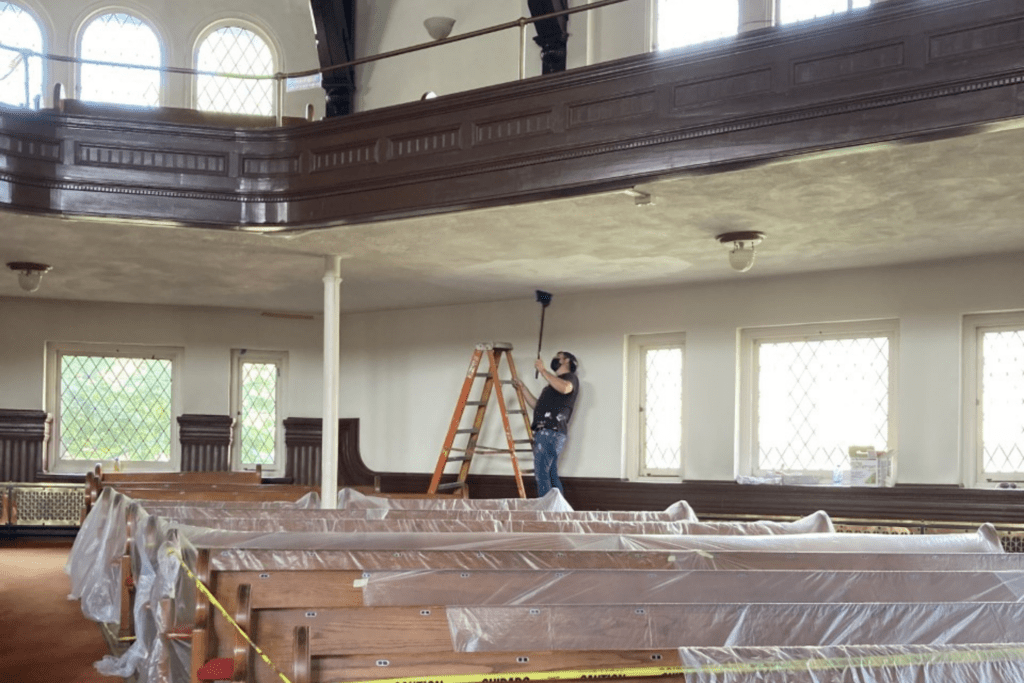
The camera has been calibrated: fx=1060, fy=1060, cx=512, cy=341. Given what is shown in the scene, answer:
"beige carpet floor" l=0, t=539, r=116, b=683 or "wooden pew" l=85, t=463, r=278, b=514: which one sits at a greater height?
"wooden pew" l=85, t=463, r=278, b=514

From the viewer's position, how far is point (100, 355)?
39.6 feet

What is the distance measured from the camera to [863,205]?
265 inches

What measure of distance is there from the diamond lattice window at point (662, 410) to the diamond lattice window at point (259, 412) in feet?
15.5

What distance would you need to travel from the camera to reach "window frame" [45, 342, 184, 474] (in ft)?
38.7

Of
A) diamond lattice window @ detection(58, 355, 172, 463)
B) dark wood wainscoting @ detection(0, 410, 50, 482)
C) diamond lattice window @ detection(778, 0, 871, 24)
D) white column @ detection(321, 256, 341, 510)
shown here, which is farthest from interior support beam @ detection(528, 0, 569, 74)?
dark wood wainscoting @ detection(0, 410, 50, 482)

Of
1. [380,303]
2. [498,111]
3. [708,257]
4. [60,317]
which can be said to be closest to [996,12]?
[498,111]

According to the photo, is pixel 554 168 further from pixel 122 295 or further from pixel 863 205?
pixel 122 295

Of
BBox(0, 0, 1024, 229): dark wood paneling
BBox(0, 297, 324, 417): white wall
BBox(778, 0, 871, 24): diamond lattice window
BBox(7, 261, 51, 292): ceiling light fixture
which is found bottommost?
BBox(0, 297, 324, 417): white wall

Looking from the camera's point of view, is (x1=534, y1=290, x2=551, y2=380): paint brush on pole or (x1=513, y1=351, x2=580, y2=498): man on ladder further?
(x1=534, y1=290, x2=551, y2=380): paint brush on pole

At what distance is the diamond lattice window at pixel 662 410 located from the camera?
33.4 ft

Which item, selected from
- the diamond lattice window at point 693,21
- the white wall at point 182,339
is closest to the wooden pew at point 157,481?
the white wall at point 182,339

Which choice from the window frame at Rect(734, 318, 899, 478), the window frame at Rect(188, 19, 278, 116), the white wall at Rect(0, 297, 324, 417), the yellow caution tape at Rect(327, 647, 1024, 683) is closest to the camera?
the yellow caution tape at Rect(327, 647, 1024, 683)

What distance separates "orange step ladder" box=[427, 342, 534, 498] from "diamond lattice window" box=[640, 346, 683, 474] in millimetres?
1158

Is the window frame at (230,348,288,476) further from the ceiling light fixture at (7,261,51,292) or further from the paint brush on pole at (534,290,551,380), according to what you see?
the paint brush on pole at (534,290,551,380)
